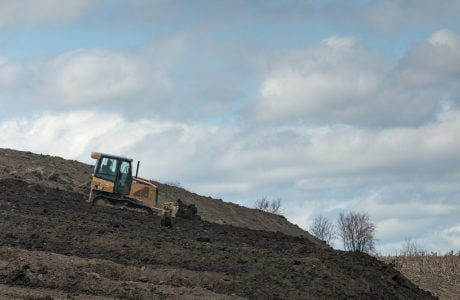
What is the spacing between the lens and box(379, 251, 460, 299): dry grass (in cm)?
2455

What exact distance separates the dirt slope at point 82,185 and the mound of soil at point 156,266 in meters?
13.0

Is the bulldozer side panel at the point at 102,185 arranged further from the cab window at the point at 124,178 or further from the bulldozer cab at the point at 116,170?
the cab window at the point at 124,178

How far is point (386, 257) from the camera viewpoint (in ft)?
105

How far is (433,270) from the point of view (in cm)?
2731

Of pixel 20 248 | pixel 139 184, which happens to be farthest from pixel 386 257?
pixel 20 248

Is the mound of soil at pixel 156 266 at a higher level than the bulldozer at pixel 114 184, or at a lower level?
lower

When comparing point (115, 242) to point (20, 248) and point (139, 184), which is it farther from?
point (139, 184)

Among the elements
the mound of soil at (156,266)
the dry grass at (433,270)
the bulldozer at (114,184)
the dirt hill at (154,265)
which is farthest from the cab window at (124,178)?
the dry grass at (433,270)

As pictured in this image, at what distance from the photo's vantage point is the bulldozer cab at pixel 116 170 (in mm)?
29078

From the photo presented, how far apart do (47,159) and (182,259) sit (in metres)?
28.6

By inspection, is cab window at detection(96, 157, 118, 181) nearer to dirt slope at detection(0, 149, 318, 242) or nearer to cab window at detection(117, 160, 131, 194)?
cab window at detection(117, 160, 131, 194)

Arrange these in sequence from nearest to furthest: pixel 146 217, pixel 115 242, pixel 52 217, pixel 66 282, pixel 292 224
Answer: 1. pixel 66 282
2. pixel 115 242
3. pixel 52 217
4. pixel 146 217
5. pixel 292 224

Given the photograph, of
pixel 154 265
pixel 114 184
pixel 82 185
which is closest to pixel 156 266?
pixel 154 265

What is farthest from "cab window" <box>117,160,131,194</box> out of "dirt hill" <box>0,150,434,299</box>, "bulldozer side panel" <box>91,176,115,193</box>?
"dirt hill" <box>0,150,434,299</box>
